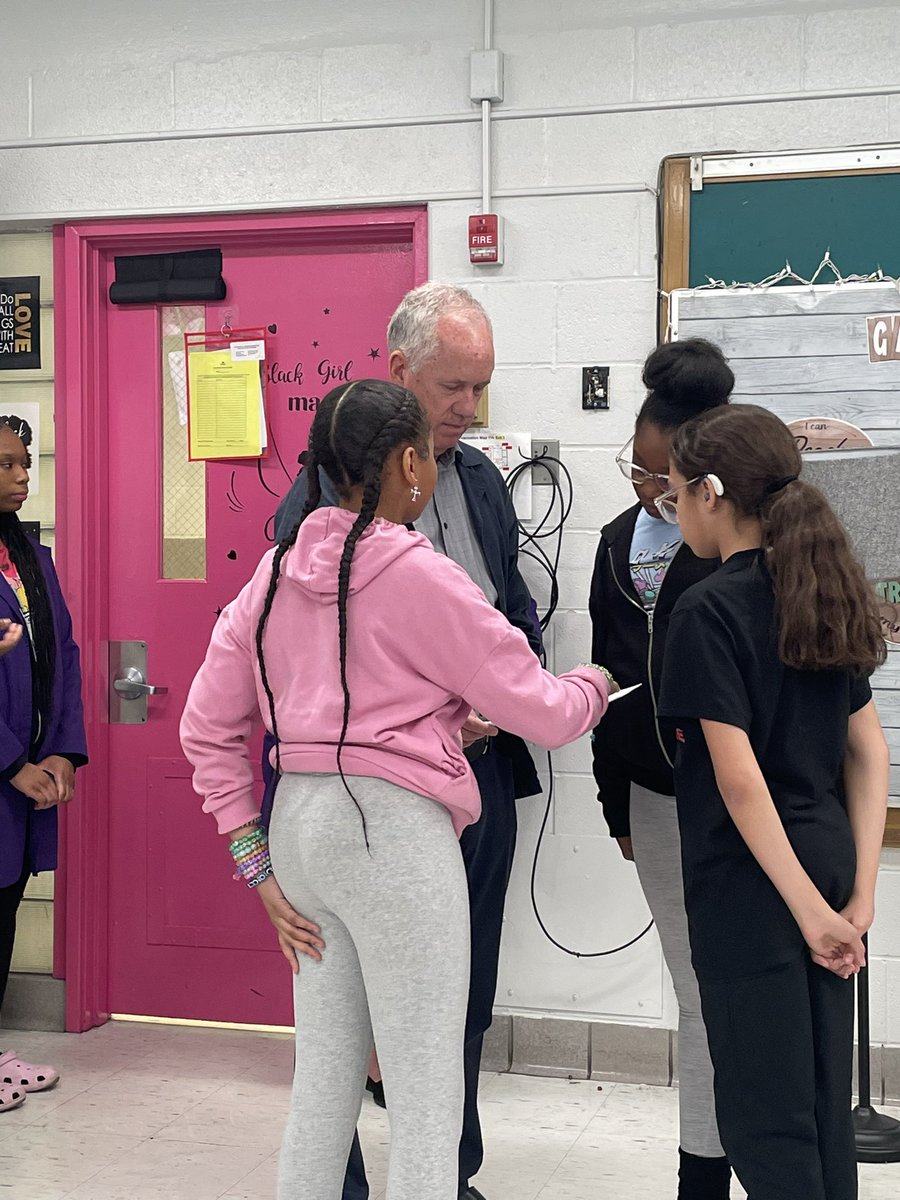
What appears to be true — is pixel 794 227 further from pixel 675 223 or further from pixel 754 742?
pixel 754 742

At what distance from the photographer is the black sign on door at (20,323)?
3467mm

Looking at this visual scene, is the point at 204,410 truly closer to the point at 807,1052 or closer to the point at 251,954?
the point at 251,954

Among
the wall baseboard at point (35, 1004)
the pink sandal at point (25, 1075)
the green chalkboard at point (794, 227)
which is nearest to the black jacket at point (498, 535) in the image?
the green chalkboard at point (794, 227)

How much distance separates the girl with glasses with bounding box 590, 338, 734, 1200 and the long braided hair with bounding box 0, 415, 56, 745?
4.55ft

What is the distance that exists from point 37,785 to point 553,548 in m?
1.33

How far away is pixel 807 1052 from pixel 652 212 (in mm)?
2040

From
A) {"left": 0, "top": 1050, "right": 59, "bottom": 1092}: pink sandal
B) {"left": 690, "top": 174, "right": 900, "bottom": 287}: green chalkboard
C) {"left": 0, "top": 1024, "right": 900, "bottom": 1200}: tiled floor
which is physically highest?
{"left": 690, "top": 174, "right": 900, "bottom": 287}: green chalkboard

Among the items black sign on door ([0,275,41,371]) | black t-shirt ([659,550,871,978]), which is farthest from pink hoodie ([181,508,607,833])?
black sign on door ([0,275,41,371])

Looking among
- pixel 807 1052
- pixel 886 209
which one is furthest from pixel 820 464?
pixel 807 1052

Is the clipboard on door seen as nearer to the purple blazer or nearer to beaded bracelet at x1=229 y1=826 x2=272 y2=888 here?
the purple blazer

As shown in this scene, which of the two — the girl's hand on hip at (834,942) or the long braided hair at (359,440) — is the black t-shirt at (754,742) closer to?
the girl's hand on hip at (834,942)

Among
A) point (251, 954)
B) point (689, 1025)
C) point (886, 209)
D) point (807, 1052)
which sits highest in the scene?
point (886, 209)

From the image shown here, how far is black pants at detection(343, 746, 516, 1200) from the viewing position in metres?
2.30

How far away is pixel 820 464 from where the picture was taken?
2516mm
